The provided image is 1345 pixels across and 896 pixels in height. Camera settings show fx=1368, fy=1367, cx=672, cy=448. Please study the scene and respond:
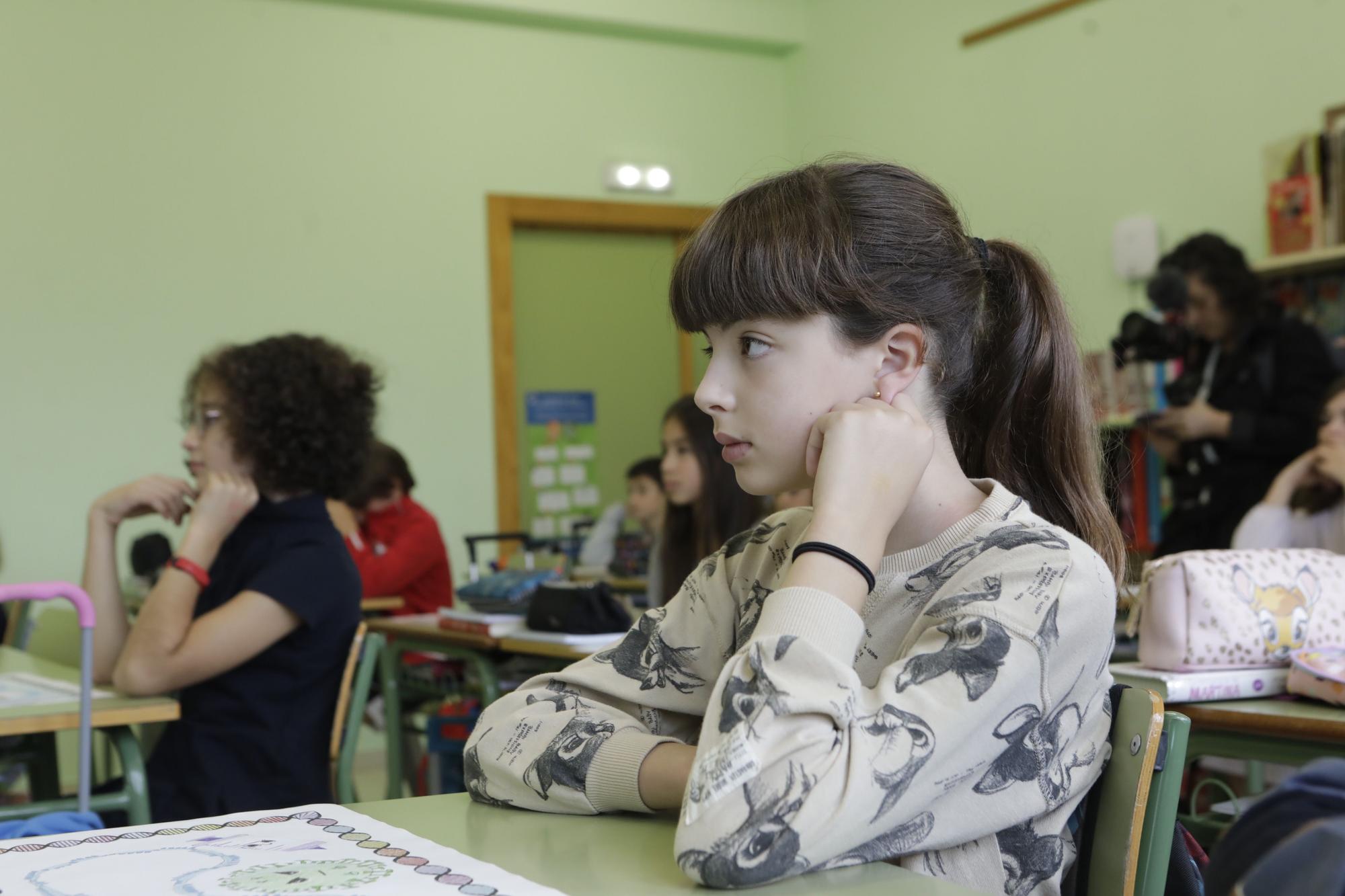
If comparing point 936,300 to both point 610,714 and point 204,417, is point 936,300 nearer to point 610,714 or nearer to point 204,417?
point 610,714

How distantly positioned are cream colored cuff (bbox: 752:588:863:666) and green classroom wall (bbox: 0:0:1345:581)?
3841 millimetres

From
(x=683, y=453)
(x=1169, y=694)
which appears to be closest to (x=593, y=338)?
(x=683, y=453)

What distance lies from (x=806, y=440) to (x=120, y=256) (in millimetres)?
4503

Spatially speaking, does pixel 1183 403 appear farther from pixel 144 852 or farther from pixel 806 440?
pixel 144 852

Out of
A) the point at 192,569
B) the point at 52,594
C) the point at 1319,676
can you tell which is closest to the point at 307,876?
the point at 52,594

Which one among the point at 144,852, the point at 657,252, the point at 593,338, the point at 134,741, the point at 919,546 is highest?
the point at 657,252

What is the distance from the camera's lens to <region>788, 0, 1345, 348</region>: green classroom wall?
431 cm

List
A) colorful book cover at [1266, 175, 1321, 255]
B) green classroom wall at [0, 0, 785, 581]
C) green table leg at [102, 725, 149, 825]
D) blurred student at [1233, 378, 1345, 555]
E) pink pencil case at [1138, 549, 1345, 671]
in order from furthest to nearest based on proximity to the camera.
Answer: green classroom wall at [0, 0, 785, 581], colorful book cover at [1266, 175, 1321, 255], blurred student at [1233, 378, 1345, 555], green table leg at [102, 725, 149, 825], pink pencil case at [1138, 549, 1345, 671]

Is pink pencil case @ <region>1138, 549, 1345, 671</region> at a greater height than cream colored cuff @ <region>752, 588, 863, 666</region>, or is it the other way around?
cream colored cuff @ <region>752, 588, 863, 666</region>

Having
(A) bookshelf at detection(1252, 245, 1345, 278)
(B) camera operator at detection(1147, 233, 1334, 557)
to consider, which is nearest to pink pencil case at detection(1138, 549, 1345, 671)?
(B) camera operator at detection(1147, 233, 1334, 557)

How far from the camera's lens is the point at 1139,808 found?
1008 mm

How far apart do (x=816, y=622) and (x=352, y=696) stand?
62.2 inches

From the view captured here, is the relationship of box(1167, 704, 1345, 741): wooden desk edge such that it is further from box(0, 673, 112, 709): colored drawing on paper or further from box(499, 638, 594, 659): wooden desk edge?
box(0, 673, 112, 709): colored drawing on paper

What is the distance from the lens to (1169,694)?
1.71m
